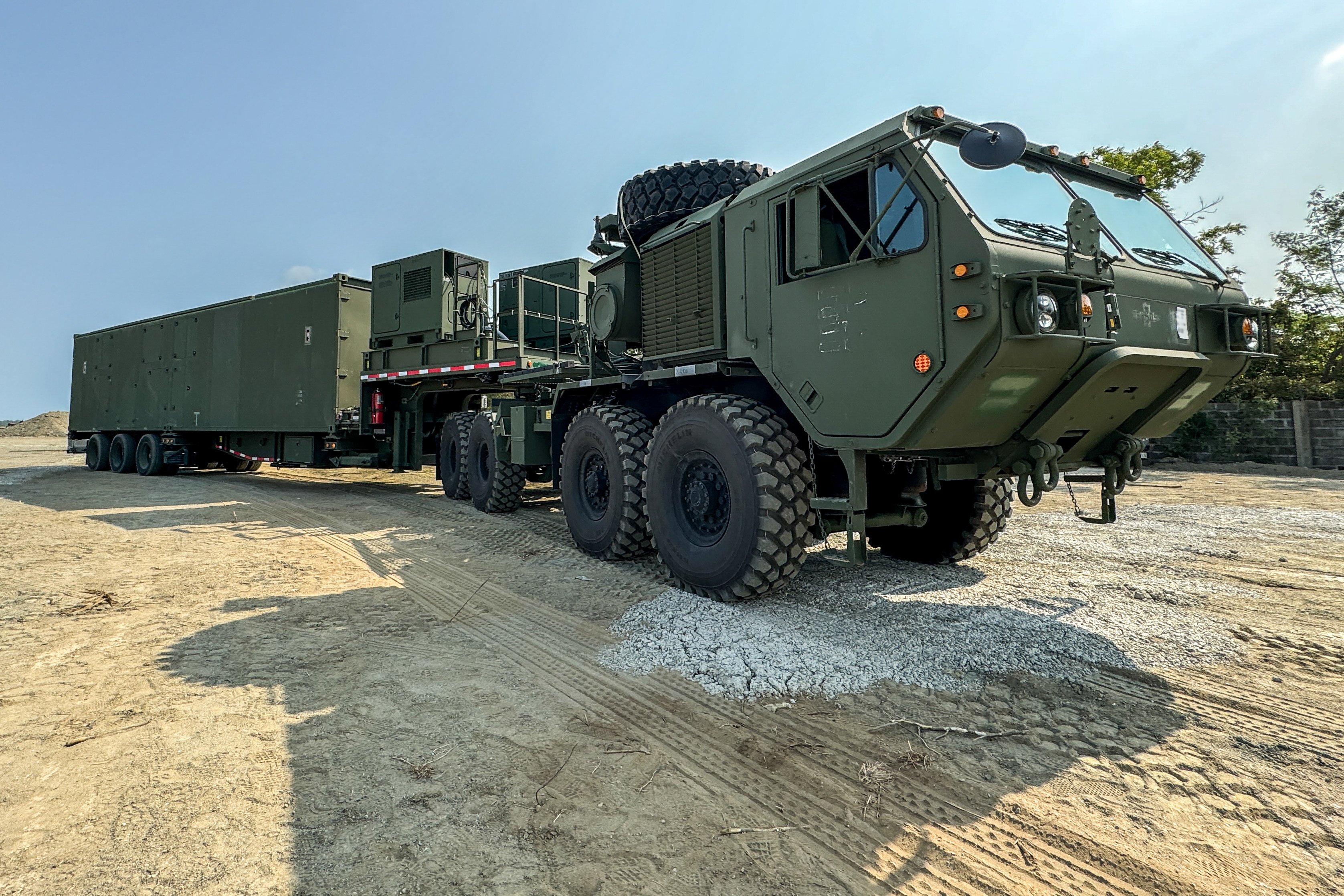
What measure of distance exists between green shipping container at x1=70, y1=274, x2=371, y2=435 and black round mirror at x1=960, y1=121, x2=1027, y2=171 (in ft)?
35.7

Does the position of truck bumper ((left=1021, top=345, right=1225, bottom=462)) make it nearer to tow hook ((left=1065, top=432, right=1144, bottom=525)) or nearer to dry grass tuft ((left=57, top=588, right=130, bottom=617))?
tow hook ((left=1065, top=432, right=1144, bottom=525))

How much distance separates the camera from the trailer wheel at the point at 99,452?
17.0 meters

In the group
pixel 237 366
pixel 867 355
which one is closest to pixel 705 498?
pixel 867 355

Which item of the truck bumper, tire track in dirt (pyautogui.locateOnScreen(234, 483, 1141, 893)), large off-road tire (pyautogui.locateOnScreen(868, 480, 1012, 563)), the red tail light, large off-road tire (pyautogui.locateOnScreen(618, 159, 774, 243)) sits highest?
large off-road tire (pyautogui.locateOnScreen(618, 159, 774, 243))

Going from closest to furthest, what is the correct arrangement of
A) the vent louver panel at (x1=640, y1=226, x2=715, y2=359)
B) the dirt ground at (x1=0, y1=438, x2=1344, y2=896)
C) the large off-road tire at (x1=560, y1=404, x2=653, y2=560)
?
1. the dirt ground at (x1=0, y1=438, x2=1344, y2=896)
2. the vent louver panel at (x1=640, y1=226, x2=715, y2=359)
3. the large off-road tire at (x1=560, y1=404, x2=653, y2=560)

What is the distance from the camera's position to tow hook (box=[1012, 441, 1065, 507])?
12.7 ft

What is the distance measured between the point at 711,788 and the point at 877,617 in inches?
84.3

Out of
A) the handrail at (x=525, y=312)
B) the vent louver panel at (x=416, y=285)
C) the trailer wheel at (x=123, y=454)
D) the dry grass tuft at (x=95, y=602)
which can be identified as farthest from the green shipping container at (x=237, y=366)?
the dry grass tuft at (x=95, y=602)

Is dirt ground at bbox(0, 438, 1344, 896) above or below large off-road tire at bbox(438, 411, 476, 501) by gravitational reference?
below

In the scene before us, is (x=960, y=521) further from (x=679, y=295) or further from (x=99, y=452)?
(x=99, y=452)

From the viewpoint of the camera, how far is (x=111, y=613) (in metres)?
4.38

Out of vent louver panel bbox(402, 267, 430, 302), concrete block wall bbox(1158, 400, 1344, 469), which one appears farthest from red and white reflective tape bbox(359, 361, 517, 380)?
concrete block wall bbox(1158, 400, 1344, 469)

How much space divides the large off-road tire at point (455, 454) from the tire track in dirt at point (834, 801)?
633 centimetres

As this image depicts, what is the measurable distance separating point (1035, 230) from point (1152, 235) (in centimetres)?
130
